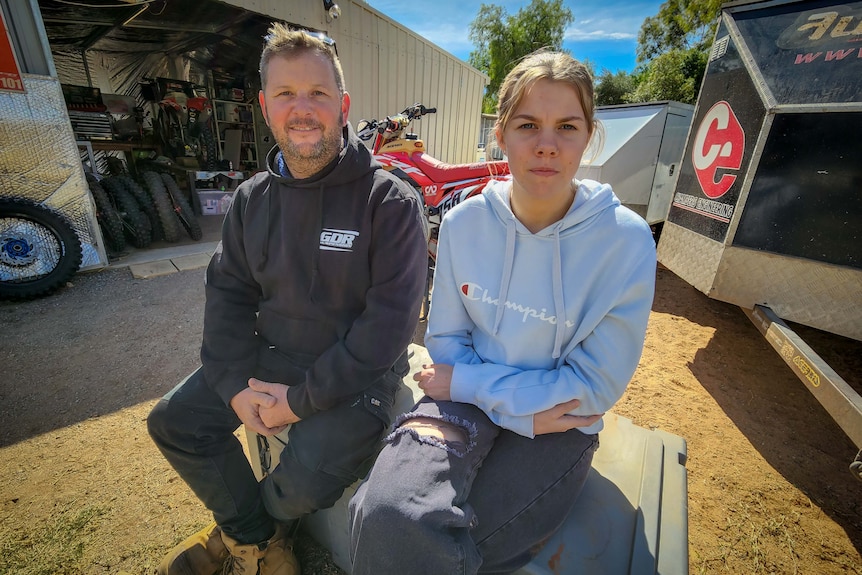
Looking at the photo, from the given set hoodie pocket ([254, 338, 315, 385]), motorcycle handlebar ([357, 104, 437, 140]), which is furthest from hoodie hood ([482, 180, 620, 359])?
motorcycle handlebar ([357, 104, 437, 140])

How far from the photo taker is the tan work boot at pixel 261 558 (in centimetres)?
139

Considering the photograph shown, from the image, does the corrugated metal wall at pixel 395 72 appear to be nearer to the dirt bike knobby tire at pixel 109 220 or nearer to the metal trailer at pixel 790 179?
the dirt bike knobby tire at pixel 109 220

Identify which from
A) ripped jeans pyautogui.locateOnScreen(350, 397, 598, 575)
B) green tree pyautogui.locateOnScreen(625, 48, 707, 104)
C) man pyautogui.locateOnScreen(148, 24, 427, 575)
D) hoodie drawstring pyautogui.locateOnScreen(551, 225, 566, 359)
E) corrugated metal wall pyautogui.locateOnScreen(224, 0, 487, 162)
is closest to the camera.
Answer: ripped jeans pyautogui.locateOnScreen(350, 397, 598, 575)

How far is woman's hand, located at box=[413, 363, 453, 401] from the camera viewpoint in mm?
1215

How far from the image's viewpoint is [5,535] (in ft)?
5.57

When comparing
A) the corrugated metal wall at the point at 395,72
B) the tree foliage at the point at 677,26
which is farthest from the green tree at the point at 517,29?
the corrugated metal wall at the point at 395,72

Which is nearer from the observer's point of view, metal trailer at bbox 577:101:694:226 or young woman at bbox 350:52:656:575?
young woman at bbox 350:52:656:575

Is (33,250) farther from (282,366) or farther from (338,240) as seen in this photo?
(338,240)

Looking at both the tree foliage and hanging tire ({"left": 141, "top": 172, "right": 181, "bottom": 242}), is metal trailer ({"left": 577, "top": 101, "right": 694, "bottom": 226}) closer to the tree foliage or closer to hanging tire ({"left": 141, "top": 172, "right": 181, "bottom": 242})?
hanging tire ({"left": 141, "top": 172, "right": 181, "bottom": 242})

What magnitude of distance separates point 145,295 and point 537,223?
13.6 ft

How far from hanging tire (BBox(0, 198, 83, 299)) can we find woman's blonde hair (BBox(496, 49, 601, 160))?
14.9 feet

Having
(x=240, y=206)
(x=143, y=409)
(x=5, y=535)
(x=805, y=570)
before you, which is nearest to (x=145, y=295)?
(x=143, y=409)

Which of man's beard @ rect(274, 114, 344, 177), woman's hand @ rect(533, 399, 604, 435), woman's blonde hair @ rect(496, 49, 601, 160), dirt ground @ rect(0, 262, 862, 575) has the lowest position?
dirt ground @ rect(0, 262, 862, 575)

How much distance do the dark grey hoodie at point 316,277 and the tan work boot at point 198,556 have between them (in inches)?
21.4
